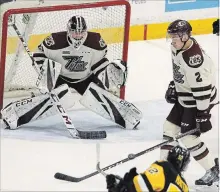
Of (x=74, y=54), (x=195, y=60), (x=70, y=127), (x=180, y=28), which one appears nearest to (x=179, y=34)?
(x=180, y=28)

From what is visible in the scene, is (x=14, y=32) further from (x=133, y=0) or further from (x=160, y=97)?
(x=133, y=0)

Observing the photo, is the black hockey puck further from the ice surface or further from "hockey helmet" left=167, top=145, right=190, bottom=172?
"hockey helmet" left=167, top=145, right=190, bottom=172

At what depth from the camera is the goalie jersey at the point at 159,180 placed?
2836mm

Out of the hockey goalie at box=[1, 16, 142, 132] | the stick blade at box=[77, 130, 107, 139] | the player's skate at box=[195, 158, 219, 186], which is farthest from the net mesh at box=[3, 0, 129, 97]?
the player's skate at box=[195, 158, 219, 186]

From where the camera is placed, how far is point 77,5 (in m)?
4.48

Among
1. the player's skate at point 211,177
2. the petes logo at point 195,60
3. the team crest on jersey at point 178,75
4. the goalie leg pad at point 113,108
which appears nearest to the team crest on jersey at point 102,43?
the goalie leg pad at point 113,108

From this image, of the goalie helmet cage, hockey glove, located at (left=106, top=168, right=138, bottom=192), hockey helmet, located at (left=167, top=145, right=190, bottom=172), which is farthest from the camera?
the goalie helmet cage

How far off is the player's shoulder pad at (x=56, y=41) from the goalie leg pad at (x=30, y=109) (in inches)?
8.2

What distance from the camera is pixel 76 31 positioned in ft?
13.2

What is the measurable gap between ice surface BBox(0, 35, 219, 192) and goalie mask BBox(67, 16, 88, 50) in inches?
19.9

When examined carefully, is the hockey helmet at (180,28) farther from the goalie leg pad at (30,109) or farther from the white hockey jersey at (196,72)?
Answer: the goalie leg pad at (30,109)

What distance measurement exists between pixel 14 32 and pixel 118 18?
0.61 m

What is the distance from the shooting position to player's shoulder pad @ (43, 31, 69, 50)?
4.14 metres

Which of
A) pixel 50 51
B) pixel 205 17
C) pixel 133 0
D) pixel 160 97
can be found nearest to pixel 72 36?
pixel 50 51
